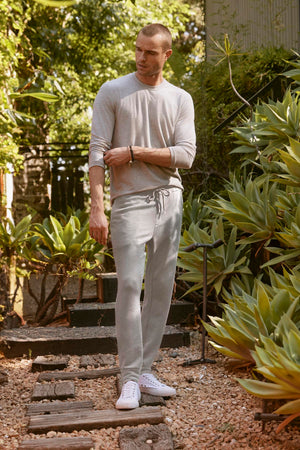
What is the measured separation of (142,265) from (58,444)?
0.95 m

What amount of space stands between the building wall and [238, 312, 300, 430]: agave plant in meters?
5.45

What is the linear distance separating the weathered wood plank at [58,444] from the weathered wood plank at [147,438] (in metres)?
0.15

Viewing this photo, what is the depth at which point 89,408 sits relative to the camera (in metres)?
3.08

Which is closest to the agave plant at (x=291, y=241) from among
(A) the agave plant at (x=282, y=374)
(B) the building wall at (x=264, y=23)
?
(A) the agave plant at (x=282, y=374)

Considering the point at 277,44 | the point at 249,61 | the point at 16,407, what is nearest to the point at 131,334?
the point at 16,407

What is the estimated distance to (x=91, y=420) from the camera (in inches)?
110

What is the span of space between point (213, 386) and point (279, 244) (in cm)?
128

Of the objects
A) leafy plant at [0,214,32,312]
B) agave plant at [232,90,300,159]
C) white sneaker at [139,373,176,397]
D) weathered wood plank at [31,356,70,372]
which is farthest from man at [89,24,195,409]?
leafy plant at [0,214,32,312]

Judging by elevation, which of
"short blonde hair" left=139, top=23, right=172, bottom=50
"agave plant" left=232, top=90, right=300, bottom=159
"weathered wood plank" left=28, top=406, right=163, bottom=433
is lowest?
"weathered wood plank" left=28, top=406, right=163, bottom=433

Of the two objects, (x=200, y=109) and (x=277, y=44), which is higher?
(x=277, y=44)

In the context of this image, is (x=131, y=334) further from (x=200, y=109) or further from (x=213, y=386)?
(x=200, y=109)

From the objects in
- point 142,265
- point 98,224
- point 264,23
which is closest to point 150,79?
point 98,224

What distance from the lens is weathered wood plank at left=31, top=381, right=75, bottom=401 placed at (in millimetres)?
3328

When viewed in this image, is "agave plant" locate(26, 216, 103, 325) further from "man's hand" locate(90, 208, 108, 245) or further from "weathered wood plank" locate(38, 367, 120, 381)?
"man's hand" locate(90, 208, 108, 245)
